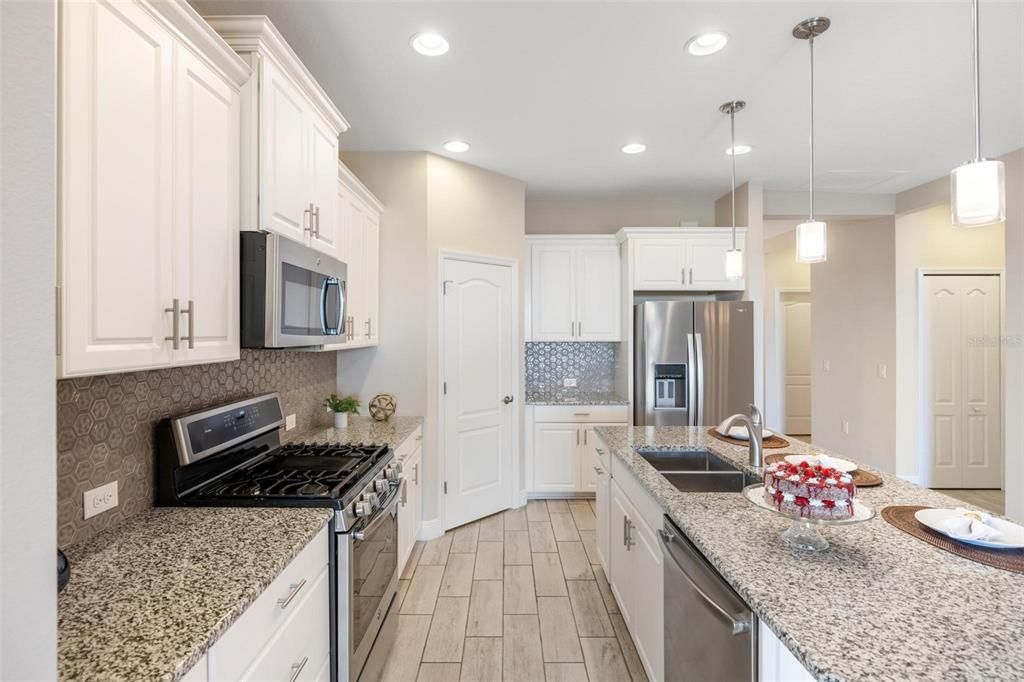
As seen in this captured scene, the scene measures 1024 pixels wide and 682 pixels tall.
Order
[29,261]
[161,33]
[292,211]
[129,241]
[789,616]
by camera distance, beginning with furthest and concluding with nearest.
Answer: [292,211], [161,33], [129,241], [789,616], [29,261]

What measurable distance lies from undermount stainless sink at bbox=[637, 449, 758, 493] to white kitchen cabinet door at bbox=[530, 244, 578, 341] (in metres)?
2.14

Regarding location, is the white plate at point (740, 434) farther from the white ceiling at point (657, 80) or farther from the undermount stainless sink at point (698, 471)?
the white ceiling at point (657, 80)

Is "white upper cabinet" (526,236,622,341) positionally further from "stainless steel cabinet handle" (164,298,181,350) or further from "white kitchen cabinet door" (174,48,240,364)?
"stainless steel cabinet handle" (164,298,181,350)

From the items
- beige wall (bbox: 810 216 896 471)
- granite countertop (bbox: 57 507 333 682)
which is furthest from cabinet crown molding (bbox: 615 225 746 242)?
granite countertop (bbox: 57 507 333 682)

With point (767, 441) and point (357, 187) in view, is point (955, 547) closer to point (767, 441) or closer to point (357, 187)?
point (767, 441)

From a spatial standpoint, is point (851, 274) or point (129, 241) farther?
point (851, 274)

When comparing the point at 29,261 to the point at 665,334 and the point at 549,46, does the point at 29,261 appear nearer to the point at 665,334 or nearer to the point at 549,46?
the point at 549,46

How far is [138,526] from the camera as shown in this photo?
4.87 ft

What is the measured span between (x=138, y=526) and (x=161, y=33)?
139cm

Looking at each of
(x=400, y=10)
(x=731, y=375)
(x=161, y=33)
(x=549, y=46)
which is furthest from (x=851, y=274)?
(x=161, y=33)

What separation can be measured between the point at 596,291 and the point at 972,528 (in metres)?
3.37

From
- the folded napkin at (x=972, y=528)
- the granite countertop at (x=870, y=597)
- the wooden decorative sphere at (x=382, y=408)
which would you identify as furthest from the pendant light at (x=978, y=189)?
the wooden decorative sphere at (x=382, y=408)

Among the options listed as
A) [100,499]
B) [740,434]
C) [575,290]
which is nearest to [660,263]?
[575,290]

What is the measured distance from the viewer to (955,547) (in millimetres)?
1290
